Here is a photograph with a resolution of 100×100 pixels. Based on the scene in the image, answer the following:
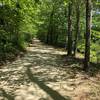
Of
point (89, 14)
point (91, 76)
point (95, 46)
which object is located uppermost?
point (89, 14)

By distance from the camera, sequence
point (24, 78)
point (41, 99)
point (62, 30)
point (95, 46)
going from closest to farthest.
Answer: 1. point (41, 99)
2. point (24, 78)
3. point (95, 46)
4. point (62, 30)

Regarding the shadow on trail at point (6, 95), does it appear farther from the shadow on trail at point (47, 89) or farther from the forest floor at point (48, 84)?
the shadow on trail at point (47, 89)

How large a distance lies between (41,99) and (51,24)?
1237 inches

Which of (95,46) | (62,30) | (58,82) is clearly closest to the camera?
(58,82)

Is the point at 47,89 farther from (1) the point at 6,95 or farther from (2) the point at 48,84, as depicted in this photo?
(1) the point at 6,95

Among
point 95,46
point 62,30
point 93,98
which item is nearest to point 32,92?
point 93,98

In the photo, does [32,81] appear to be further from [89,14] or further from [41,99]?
[89,14]

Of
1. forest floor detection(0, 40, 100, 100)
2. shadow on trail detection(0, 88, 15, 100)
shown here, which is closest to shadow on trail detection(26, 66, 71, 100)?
forest floor detection(0, 40, 100, 100)

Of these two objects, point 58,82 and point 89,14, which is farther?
point 89,14

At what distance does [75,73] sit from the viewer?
1177 cm

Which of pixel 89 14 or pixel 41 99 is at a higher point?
pixel 89 14

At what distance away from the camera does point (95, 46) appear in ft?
49.3

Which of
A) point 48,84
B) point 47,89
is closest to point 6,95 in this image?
point 47,89

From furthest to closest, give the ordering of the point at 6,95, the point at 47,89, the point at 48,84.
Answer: the point at 48,84
the point at 47,89
the point at 6,95
